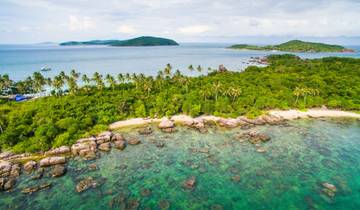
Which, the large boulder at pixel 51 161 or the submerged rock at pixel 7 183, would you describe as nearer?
the submerged rock at pixel 7 183

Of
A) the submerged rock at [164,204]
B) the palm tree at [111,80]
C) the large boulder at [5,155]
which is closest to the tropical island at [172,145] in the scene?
the large boulder at [5,155]

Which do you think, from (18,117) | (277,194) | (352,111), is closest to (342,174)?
(277,194)

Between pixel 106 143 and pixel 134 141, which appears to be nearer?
pixel 106 143

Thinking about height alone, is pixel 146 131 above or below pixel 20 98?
below

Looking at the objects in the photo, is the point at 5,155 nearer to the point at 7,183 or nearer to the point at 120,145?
the point at 7,183

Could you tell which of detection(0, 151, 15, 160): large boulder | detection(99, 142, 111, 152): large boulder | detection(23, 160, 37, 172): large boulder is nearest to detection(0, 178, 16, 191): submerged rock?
detection(23, 160, 37, 172): large boulder

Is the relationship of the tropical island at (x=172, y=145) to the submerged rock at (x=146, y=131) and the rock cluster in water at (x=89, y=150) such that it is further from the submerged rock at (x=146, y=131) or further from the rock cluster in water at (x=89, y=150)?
the submerged rock at (x=146, y=131)

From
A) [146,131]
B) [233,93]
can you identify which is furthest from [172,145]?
[233,93]
